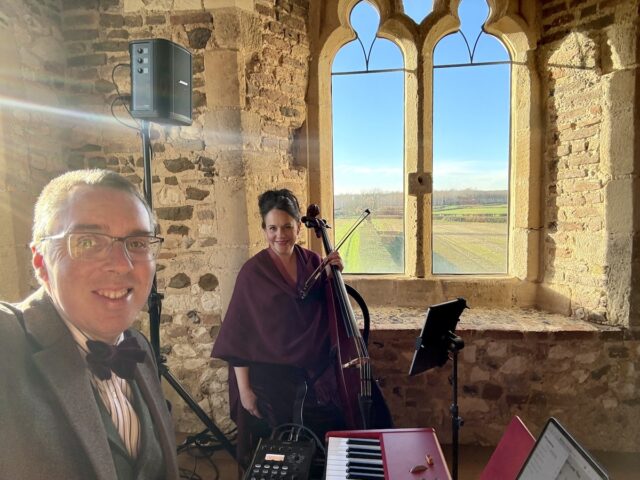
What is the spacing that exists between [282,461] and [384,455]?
0.38 m

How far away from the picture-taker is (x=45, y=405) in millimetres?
757

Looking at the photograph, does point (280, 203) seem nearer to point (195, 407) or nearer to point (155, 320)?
point (155, 320)

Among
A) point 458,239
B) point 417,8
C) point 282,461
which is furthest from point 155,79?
point 458,239

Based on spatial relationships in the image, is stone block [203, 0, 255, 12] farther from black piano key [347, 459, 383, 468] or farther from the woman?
black piano key [347, 459, 383, 468]

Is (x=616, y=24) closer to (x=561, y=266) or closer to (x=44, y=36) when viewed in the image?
(x=561, y=266)

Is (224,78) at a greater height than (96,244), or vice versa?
(224,78)

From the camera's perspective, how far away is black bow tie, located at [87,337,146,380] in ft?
2.83

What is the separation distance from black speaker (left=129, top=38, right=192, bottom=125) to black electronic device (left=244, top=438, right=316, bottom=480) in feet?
5.90

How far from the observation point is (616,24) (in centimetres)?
271

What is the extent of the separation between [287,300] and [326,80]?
2050mm

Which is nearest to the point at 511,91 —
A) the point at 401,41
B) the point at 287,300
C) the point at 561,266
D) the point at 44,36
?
the point at 401,41

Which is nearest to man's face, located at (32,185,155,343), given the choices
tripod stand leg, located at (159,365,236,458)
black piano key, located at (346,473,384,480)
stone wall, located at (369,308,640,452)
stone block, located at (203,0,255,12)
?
black piano key, located at (346,473,384,480)

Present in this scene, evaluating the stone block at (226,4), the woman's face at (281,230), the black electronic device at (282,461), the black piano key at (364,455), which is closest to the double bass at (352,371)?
the woman's face at (281,230)

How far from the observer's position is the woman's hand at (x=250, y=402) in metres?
2.29
